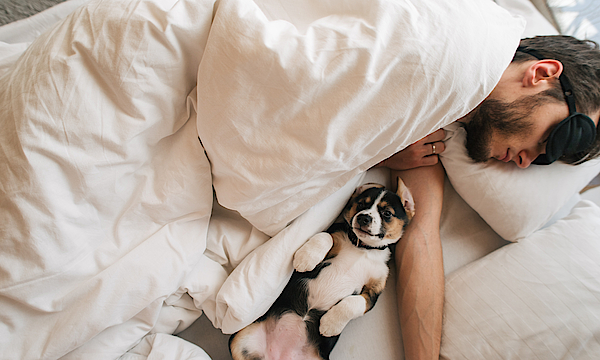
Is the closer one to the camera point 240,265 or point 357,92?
point 357,92

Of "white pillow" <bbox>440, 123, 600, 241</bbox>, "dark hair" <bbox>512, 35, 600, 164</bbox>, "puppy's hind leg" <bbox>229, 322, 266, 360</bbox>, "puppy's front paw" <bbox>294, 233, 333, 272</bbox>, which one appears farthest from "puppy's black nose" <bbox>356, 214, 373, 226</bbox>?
"dark hair" <bbox>512, 35, 600, 164</bbox>

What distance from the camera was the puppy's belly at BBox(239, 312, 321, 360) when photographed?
1012mm

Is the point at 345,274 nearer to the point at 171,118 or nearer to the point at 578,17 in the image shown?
the point at 171,118

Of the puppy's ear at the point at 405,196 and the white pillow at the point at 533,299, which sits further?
the puppy's ear at the point at 405,196

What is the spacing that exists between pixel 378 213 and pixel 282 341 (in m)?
0.51

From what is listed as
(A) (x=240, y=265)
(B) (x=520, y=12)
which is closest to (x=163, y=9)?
(A) (x=240, y=265)

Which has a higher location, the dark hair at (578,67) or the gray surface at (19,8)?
the gray surface at (19,8)

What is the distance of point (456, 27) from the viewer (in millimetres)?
701

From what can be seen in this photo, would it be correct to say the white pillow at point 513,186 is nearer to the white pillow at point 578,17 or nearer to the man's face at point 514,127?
the man's face at point 514,127

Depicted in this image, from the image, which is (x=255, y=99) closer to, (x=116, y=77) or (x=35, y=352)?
(x=116, y=77)

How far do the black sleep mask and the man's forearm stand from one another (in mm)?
361

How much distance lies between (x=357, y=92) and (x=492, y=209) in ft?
2.34

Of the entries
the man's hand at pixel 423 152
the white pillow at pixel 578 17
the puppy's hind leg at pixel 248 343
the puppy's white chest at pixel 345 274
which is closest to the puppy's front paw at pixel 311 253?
the puppy's white chest at pixel 345 274

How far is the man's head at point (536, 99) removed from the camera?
0.89 metres
